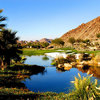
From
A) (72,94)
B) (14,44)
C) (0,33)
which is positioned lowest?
(72,94)

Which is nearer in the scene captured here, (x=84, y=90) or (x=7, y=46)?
(x=84, y=90)

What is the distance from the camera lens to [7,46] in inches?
722

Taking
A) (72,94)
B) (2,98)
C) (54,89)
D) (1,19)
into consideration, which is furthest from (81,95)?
(1,19)

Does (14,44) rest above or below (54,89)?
above

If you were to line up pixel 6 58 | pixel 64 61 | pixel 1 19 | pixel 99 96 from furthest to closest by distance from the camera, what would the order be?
pixel 64 61
pixel 6 58
pixel 1 19
pixel 99 96

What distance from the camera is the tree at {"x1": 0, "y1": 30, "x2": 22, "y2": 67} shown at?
18.4m

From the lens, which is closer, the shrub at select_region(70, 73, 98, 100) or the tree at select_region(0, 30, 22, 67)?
the shrub at select_region(70, 73, 98, 100)

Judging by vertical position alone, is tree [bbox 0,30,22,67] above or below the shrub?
above

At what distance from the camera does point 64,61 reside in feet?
91.8

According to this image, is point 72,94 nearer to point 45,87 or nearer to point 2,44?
point 45,87

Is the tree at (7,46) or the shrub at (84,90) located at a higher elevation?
the tree at (7,46)

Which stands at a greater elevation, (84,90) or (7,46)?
(7,46)

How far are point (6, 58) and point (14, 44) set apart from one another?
8.02 ft

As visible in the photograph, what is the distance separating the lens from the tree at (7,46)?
60.3 feet
